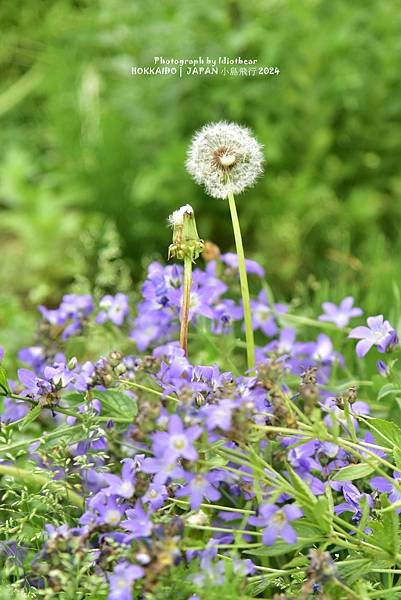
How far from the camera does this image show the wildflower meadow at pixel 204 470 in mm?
913

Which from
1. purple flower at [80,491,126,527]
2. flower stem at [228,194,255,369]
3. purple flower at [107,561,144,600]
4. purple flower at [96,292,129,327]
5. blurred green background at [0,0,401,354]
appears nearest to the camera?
purple flower at [107,561,144,600]

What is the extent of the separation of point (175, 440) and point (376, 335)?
473mm

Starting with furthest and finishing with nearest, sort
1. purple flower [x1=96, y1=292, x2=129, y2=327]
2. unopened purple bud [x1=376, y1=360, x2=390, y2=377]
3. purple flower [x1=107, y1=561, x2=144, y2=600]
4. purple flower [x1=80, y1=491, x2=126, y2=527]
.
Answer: purple flower [x1=96, y1=292, x2=129, y2=327], unopened purple bud [x1=376, y1=360, x2=390, y2=377], purple flower [x1=80, y1=491, x2=126, y2=527], purple flower [x1=107, y1=561, x2=144, y2=600]

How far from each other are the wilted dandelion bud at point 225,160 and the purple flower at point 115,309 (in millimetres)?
438

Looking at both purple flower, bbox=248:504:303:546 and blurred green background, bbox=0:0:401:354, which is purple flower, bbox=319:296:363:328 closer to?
purple flower, bbox=248:504:303:546

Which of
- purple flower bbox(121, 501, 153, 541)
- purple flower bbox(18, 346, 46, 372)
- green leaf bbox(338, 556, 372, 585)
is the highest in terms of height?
purple flower bbox(18, 346, 46, 372)

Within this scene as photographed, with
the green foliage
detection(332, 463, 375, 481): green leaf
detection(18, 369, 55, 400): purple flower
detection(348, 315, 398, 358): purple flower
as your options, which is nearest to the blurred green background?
the green foliage

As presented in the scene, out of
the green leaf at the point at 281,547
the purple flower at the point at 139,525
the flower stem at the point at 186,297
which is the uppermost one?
the flower stem at the point at 186,297

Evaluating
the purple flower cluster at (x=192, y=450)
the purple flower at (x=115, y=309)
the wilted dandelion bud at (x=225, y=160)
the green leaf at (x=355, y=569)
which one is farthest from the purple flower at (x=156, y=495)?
the purple flower at (x=115, y=309)

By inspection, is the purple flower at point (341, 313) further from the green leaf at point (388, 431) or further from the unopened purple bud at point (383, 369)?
the green leaf at point (388, 431)

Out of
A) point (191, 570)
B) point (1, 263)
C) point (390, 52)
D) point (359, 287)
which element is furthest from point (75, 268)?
point (191, 570)

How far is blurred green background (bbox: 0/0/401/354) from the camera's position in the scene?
2572 millimetres

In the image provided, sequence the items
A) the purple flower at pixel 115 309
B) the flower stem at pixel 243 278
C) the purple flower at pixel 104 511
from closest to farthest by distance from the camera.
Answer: the purple flower at pixel 104 511 < the flower stem at pixel 243 278 < the purple flower at pixel 115 309

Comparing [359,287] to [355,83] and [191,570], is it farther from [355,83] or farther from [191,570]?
[191,570]
